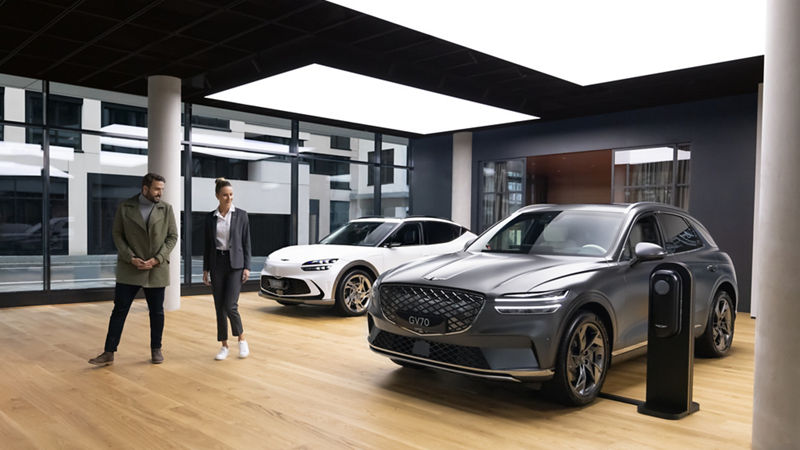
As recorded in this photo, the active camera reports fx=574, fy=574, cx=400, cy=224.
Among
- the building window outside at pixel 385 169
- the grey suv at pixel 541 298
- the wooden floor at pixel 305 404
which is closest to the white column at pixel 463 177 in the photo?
the building window outside at pixel 385 169

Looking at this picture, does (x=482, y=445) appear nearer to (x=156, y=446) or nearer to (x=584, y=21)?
(x=156, y=446)

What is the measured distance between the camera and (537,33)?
21.7ft

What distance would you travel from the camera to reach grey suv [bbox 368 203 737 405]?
3.94m

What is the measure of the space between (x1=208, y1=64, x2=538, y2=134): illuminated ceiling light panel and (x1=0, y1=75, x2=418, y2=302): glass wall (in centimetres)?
147

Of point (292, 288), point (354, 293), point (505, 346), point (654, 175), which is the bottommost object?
point (354, 293)

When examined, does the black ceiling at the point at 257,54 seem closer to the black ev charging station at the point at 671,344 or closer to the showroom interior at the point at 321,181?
the showroom interior at the point at 321,181

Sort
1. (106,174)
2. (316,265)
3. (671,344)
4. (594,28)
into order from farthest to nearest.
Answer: (106,174) < (316,265) < (594,28) < (671,344)

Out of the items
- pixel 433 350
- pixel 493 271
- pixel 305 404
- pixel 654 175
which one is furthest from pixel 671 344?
pixel 654 175

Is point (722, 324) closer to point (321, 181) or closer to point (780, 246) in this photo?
point (780, 246)

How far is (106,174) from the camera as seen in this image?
33.3 ft

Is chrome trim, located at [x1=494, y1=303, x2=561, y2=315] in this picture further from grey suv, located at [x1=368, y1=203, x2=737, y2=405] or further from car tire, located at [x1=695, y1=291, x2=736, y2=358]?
car tire, located at [x1=695, y1=291, x2=736, y2=358]

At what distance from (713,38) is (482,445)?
5693 millimetres

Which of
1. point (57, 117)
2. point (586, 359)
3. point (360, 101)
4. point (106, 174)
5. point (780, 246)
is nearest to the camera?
point (780, 246)

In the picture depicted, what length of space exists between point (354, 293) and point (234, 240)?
3103 mm
